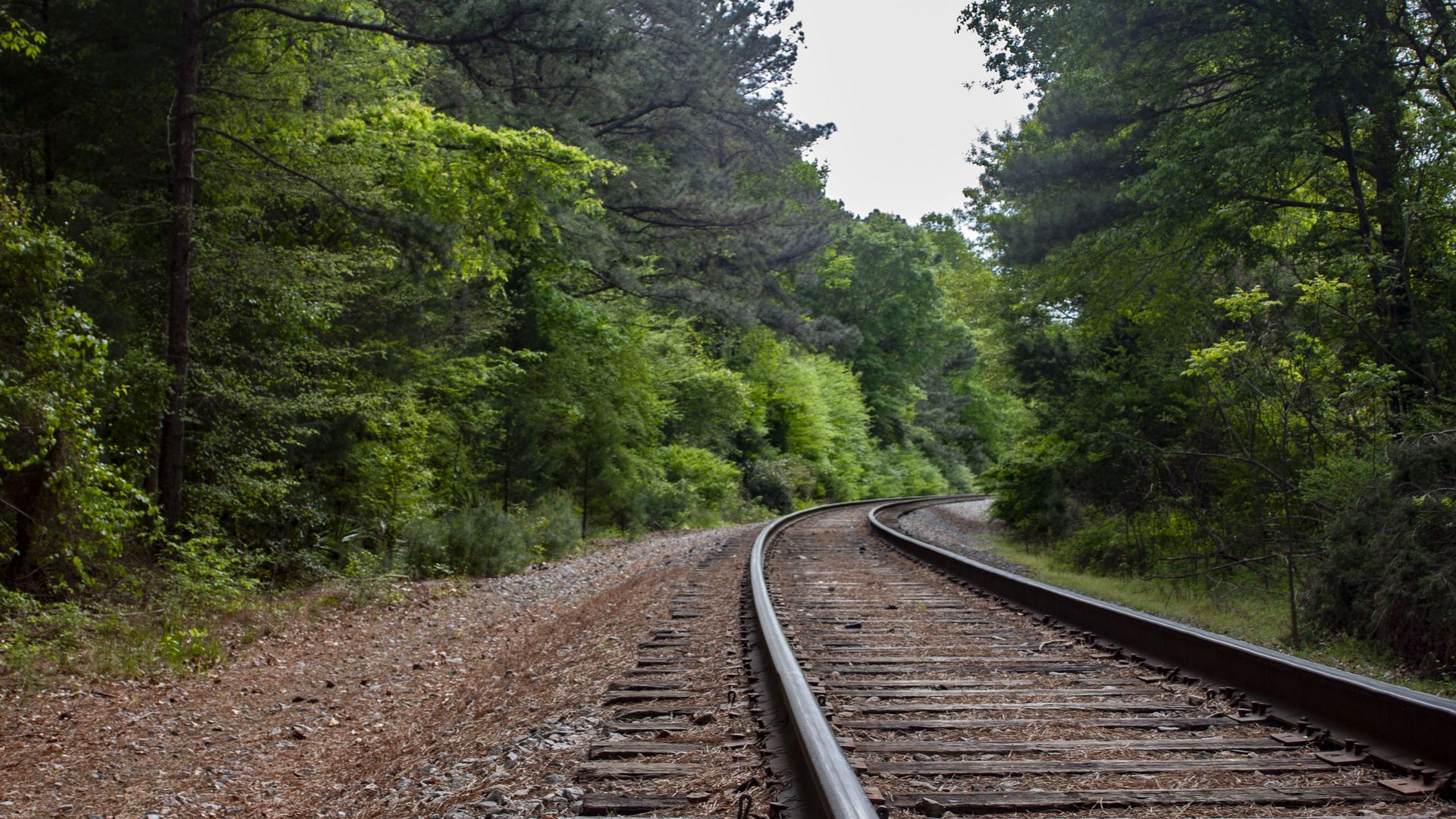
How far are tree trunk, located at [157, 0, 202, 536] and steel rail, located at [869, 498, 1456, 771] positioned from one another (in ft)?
28.8

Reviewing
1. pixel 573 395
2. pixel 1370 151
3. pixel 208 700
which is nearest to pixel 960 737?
pixel 208 700

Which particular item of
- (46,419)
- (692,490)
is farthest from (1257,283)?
(692,490)

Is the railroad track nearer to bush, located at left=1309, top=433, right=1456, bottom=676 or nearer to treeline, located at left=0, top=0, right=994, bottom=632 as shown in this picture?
bush, located at left=1309, top=433, right=1456, bottom=676

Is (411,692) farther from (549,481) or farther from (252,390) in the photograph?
(549,481)

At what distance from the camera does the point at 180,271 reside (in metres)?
10.2

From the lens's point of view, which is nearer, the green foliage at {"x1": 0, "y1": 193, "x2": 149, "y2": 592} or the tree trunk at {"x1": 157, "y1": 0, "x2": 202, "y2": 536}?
the green foliage at {"x1": 0, "y1": 193, "x2": 149, "y2": 592}

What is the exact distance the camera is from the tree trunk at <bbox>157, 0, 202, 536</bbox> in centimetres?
1012

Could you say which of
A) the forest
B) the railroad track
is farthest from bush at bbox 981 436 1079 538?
the railroad track

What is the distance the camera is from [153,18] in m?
10.9

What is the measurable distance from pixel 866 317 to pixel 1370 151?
41403 mm

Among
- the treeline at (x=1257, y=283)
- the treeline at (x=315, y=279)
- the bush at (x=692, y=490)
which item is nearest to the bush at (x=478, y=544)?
the treeline at (x=315, y=279)

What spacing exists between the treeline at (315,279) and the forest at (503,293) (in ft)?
0.20

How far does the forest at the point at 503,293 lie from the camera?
827 centimetres

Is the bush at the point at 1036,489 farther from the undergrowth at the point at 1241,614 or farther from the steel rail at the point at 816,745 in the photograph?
the steel rail at the point at 816,745
